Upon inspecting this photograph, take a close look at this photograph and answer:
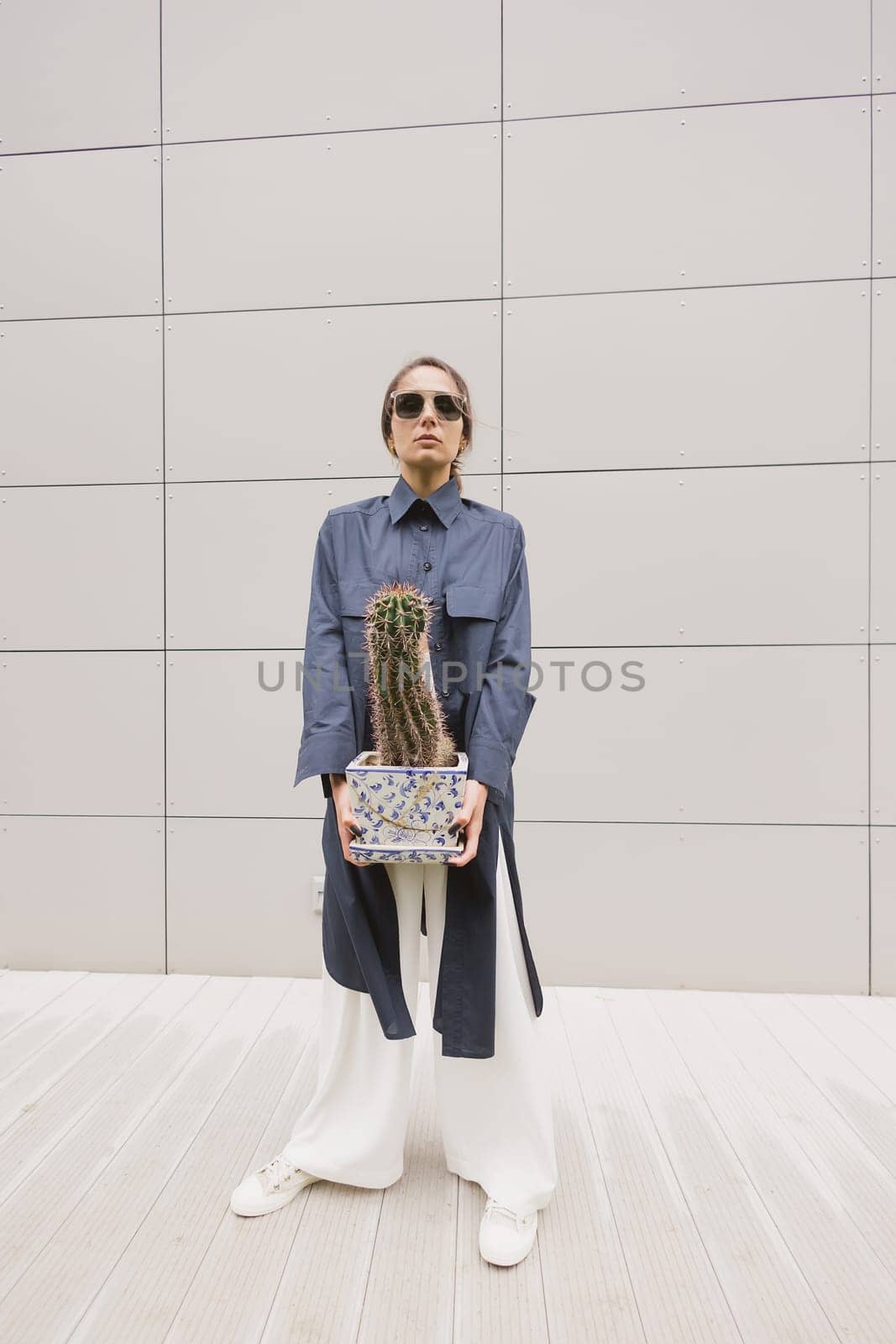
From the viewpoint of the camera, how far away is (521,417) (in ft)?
7.54

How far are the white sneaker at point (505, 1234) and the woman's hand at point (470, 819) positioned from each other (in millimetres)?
643

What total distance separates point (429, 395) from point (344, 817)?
759 millimetres

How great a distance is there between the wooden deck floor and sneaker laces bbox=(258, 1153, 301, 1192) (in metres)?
0.05

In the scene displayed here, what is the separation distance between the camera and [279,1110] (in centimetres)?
170

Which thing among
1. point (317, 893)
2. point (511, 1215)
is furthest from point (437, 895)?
point (317, 893)

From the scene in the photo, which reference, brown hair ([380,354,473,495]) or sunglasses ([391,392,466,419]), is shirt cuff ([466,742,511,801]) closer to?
brown hair ([380,354,473,495])

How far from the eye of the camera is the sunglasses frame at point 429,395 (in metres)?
1.31

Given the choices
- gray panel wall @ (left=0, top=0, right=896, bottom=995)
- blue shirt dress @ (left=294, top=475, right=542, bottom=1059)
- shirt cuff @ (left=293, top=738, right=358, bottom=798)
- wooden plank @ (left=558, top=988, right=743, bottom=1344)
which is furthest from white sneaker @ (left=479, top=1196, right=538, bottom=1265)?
gray panel wall @ (left=0, top=0, right=896, bottom=995)

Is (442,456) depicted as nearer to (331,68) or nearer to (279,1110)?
(279,1110)

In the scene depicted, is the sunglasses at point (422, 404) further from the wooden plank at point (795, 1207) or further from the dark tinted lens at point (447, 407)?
the wooden plank at point (795, 1207)

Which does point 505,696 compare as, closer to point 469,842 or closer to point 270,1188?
point 469,842

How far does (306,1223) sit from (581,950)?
1.21 meters

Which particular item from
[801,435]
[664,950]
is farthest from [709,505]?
[664,950]

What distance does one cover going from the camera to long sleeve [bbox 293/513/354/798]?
4.25 ft
